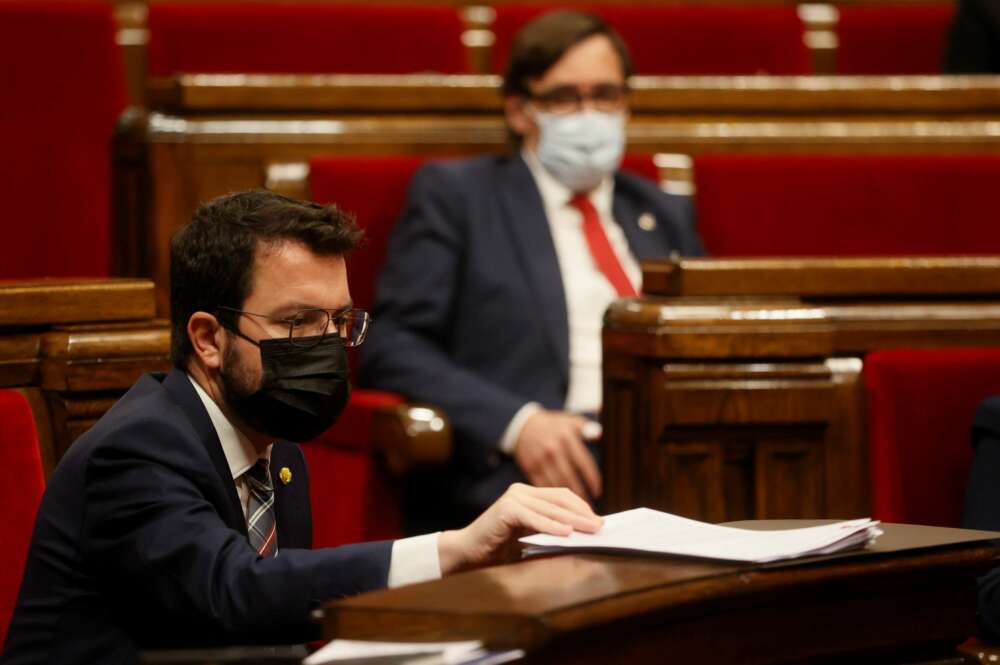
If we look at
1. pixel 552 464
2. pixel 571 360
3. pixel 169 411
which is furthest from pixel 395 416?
pixel 169 411

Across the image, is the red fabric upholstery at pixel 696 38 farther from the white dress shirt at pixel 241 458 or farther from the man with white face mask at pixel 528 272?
the white dress shirt at pixel 241 458

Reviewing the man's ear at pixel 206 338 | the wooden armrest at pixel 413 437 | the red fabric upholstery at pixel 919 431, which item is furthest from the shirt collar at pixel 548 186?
the man's ear at pixel 206 338

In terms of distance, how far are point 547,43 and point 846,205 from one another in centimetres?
32

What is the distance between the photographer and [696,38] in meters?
1.69

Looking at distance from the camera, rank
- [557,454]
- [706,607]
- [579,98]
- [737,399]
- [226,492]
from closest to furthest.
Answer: [706,607]
[226,492]
[737,399]
[557,454]
[579,98]

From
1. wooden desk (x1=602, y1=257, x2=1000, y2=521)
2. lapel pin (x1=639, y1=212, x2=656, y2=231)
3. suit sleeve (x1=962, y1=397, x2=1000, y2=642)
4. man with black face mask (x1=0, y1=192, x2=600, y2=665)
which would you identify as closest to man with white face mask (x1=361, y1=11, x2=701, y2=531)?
lapel pin (x1=639, y1=212, x2=656, y2=231)

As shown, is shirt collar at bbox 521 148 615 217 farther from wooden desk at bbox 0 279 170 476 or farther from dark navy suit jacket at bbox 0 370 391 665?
dark navy suit jacket at bbox 0 370 391 665

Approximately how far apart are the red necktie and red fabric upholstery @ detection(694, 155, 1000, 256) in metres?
0.10

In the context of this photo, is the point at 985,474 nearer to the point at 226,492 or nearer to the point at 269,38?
the point at 226,492

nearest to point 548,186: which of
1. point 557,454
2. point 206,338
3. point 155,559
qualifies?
point 557,454

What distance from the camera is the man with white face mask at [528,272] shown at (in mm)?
1200

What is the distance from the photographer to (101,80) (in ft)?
4.67

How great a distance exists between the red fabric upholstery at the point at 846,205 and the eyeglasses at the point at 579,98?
94 mm

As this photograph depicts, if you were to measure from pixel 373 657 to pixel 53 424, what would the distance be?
0.44 metres
